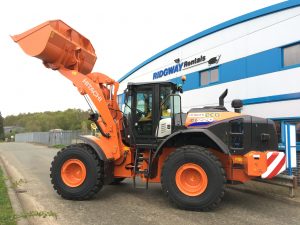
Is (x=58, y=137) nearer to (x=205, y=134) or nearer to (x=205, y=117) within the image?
(x=205, y=117)

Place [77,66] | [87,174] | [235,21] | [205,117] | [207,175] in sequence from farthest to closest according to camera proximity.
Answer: [235,21], [77,66], [87,174], [205,117], [207,175]

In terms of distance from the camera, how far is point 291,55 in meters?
11.8

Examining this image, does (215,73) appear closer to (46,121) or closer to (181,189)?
(181,189)

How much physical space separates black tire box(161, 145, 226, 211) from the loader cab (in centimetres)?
96

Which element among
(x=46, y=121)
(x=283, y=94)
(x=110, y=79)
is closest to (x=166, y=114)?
(x=110, y=79)

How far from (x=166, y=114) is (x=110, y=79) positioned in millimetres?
1879

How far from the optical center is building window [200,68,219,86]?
51.3 ft

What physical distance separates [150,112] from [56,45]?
107 inches

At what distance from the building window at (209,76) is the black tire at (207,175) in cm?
844

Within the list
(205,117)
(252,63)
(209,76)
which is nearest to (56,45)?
(205,117)

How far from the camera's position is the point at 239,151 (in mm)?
7531

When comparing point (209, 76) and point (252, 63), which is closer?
point (252, 63)

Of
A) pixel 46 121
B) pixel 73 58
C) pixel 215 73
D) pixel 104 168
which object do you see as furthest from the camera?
pixel 46 121

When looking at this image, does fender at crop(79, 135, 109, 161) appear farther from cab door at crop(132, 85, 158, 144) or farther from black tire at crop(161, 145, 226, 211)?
black tire at crop(161, 145, 226, 211)
